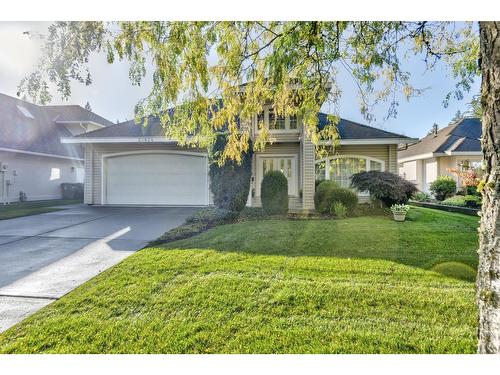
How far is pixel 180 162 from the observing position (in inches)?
344

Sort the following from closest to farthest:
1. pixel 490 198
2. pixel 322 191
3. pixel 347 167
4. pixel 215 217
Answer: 1. pixel 490 198
2. pixel 215 217
3. pixel 322 191
4. pixel 347 167

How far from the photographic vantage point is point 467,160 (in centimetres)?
912

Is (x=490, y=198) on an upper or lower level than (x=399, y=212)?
upper

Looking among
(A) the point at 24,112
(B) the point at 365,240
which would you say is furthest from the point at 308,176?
(A) the point at 24,112

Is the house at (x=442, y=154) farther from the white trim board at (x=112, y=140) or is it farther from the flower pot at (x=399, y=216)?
the white trim board at (x=112, y=140)

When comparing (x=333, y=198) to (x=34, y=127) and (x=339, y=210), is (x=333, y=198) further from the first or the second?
(x=34, y=127)

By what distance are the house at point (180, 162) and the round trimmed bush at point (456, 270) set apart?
4.74 metres

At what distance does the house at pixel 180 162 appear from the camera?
26.6 feet

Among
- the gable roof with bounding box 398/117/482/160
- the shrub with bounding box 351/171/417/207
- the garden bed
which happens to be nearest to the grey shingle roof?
the gable roof with bounding box 398/117/482/160

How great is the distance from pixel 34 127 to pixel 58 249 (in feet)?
34.5

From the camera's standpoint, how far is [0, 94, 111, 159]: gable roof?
9938mm
